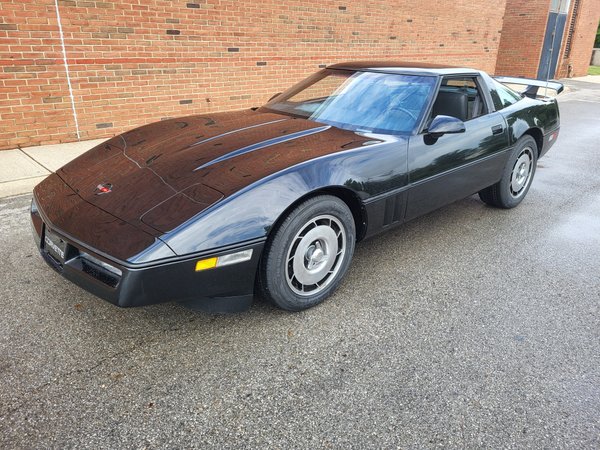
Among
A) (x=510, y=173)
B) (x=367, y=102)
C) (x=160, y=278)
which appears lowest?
(x=510, y=173)

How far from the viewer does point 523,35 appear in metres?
17.0

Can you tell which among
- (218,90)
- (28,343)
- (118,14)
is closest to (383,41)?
(218,90)

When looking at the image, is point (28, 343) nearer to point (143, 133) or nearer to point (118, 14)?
point (143, 133)

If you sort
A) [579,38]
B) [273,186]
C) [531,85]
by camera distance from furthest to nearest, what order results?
[579,38] → [531,85] → [273,186]

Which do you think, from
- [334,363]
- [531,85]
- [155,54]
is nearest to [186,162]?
[334,363]

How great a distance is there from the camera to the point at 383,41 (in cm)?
1050

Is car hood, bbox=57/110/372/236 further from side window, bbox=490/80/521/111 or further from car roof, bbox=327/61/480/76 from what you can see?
side window, bbox=490/80/521/111

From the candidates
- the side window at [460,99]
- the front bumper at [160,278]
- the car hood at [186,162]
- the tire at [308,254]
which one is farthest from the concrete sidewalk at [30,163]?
the side window at [460,99]

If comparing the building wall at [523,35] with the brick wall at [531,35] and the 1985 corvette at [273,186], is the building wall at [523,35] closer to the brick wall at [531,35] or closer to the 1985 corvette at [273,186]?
the brick wall at [531,35]

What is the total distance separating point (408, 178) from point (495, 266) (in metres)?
0.99

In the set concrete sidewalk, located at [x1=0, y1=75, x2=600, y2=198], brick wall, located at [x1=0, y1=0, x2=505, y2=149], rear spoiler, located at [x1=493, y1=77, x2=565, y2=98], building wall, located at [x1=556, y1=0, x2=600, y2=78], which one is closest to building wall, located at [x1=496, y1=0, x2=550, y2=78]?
building wall, located at [x1=556, y1=0, x2=600, y2=78]

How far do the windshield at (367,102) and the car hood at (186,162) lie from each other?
0.19 metres

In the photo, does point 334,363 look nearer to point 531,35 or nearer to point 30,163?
point 30,163

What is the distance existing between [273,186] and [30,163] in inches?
162
